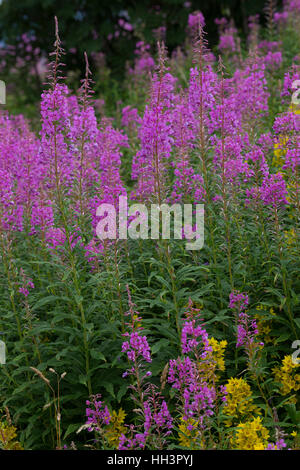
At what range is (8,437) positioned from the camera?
3730mm

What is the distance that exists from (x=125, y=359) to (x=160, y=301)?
51 centimetres

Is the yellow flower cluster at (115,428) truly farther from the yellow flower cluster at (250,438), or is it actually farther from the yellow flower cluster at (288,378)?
the yellow flower cluster at (288,378)

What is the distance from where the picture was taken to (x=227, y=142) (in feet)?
15.7

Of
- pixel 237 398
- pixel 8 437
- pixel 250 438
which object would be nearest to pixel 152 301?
pixel 237 398

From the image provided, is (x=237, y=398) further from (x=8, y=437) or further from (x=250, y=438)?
(x=8, y=437)

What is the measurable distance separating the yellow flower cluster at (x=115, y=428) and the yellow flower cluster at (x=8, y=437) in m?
0.66

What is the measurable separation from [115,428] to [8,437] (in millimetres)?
788

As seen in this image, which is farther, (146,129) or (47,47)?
(47,47)

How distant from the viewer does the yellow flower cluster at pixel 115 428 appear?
13.2 feet

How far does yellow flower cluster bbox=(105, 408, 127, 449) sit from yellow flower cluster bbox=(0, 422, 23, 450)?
659mm
